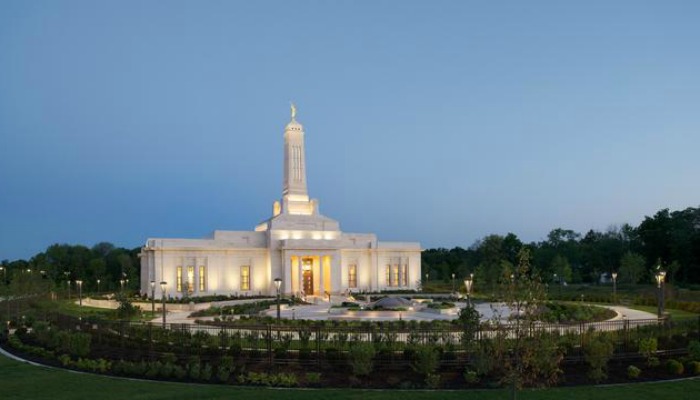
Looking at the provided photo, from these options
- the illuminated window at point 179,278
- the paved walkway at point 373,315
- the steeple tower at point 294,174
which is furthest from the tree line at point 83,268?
the paved walkway at point 373,315

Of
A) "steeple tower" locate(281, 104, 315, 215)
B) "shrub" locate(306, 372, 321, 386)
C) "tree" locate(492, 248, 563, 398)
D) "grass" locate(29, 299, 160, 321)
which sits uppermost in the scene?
"steeple tower" locate(281, 104, 315, 215)

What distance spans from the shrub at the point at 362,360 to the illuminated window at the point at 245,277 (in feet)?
148

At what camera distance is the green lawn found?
16.6 m

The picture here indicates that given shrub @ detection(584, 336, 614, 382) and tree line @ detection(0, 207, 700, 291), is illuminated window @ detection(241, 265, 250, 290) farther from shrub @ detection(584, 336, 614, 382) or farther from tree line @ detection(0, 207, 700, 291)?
shrub @ detection(584, 336, 614, 382)

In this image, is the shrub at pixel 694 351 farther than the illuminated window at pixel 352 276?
No

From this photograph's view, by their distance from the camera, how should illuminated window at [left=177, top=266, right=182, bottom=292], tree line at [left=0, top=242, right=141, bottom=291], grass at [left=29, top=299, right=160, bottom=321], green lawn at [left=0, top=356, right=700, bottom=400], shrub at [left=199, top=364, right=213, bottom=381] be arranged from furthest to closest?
tree line at [left=0, top=242, right=141, bottom=291] → illuminated window at [left=177, top=266, right=182, bottom=292] → grass at [left=29, top=299, right=160, bottom=321] → shrub at [left=199, top=364, right=213, bottom=381] → green lawn at [left=0, top=356, right=700, bottom=400]

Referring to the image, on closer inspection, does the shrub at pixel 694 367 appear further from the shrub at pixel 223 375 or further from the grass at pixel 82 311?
the grass at pixel 82 311

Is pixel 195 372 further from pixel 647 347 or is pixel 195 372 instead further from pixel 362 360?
pixel 647 347

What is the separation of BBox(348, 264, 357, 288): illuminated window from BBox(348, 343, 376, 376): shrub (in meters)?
49.0

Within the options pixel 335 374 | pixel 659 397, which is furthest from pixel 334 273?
pixel 659 397

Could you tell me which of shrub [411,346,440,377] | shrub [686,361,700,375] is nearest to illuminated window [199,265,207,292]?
shrub [411,346,440,377]

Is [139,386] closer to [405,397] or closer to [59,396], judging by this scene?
[59,396]

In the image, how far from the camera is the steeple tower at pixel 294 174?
67062 millimetres

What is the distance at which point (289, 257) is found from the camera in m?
61.7
